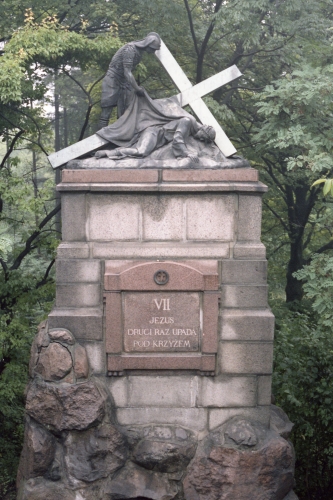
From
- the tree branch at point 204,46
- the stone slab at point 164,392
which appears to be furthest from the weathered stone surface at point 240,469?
the tree branch at point 204,46

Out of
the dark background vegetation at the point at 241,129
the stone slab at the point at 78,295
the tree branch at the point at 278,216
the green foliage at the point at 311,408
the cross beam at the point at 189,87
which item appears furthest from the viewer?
the tree branch at the point at 278,216

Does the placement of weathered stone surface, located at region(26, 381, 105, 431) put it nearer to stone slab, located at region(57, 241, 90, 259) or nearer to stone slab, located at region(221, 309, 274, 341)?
stone slab, located at region(57, 241, 90, 259)

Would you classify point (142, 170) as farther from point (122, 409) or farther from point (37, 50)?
point (37, 50)

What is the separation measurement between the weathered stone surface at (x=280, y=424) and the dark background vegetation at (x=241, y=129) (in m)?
1.19

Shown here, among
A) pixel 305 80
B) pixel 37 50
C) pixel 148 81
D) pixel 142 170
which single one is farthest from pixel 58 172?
pixel 142 170

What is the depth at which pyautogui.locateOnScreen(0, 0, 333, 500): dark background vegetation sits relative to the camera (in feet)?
25.6

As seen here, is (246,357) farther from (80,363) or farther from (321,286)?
(321,286)

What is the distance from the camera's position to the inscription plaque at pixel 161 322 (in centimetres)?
564

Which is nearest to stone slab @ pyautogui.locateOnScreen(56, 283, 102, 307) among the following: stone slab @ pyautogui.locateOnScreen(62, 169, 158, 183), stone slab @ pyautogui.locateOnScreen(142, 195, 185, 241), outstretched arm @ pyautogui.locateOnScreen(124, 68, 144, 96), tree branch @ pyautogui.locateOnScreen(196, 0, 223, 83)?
stone slab @ pyautogui.locateOnScreen(142, 195, 185, 241)

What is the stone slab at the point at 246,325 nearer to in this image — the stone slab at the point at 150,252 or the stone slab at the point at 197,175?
the stone slab at the point at 150,252

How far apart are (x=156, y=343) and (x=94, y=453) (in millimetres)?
1157

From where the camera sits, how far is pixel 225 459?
5.50m

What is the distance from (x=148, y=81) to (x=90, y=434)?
8.18 meters

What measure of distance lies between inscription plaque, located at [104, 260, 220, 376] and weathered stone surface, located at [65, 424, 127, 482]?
0.59 m
